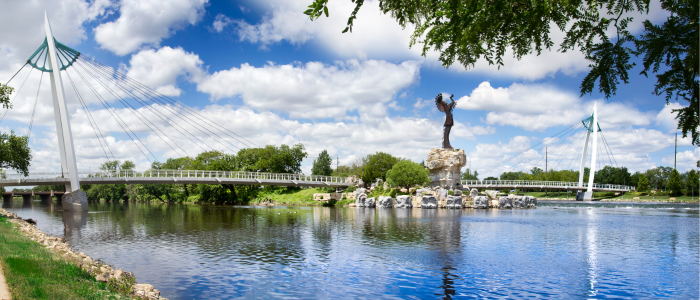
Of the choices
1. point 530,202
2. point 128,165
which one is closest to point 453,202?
point 530,202

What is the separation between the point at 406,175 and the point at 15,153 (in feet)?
180

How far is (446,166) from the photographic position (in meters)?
74.0

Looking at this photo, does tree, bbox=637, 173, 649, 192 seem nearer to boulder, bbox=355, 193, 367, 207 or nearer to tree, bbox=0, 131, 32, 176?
boulder, bbox=355, 193, 367, 207

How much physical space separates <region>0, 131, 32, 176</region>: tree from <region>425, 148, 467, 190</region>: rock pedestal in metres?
58.7

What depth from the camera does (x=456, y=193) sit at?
6675 centimetres

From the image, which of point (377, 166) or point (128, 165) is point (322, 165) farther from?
point (128, 165)

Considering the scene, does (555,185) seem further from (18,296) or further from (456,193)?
(18,296)

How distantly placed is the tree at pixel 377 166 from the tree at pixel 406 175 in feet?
27.5

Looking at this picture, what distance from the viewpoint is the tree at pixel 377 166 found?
84.8 meters

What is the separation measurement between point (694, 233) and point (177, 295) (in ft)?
116

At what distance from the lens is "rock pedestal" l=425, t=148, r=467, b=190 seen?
242 ft

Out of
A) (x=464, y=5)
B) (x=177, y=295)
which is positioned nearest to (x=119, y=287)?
(x=177, y=295)

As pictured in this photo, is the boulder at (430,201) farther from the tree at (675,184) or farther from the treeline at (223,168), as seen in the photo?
the tree at (675,184)

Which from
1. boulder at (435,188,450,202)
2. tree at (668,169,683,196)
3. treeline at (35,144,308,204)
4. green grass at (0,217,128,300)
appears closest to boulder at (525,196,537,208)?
boulder at (435,188,450,202)
